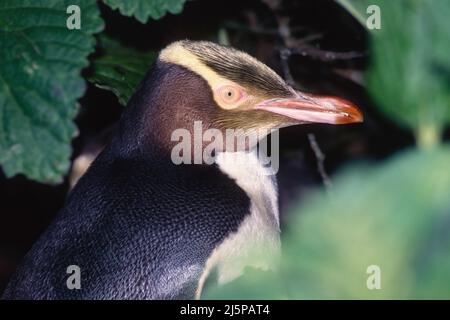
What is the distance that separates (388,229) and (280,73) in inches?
56.4

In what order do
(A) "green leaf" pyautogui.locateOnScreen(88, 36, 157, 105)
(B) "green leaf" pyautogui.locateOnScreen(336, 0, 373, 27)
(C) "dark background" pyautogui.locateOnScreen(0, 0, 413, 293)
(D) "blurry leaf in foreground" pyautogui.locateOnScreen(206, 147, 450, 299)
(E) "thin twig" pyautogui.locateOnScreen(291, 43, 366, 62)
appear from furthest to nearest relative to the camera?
1. (C) "dark background" pyautogui.locateOnScreen(0, 0, 413, 293)
2. (E) "thin twig" pyautogui.locateOnScreen(291, 43, 366, 62)
3. (A) "green leaf" pyautogui.locateOnScreen(88, 36, 157, 105)
4. (B) "green leaf" pyautogui.locateOnScreen(336, 0, 373, 27)
5. (D) "blurry leaf in foreground" pyautogui.locateOnScreen(206, 147, 450, 299)

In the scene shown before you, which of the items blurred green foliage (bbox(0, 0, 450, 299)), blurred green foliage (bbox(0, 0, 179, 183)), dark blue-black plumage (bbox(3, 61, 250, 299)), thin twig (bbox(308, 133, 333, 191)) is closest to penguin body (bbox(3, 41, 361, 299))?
dark blue-black plumage (bbox(3, 61, 250, 299))

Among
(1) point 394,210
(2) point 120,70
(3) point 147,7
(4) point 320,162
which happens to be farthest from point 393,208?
(4) point 320,162

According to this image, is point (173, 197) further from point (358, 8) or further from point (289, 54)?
point (289, 54)

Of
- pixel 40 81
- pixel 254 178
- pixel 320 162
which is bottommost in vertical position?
pixel 320 162

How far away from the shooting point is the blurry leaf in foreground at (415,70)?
1.37ft

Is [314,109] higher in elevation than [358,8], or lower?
lower

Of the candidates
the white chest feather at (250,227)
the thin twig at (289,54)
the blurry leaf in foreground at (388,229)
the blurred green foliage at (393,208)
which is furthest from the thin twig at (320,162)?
the blurry leaf in foreground at (388,229)

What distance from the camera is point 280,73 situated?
1.79 meters

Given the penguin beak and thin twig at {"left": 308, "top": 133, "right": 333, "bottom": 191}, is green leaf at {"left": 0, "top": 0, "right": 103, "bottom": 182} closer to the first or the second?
the penguin beak

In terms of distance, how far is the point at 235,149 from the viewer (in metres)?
1.27

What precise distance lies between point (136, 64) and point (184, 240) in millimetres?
568

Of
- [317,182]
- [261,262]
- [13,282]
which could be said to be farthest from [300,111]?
[317,182]

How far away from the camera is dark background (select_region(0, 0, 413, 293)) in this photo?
1783mm
